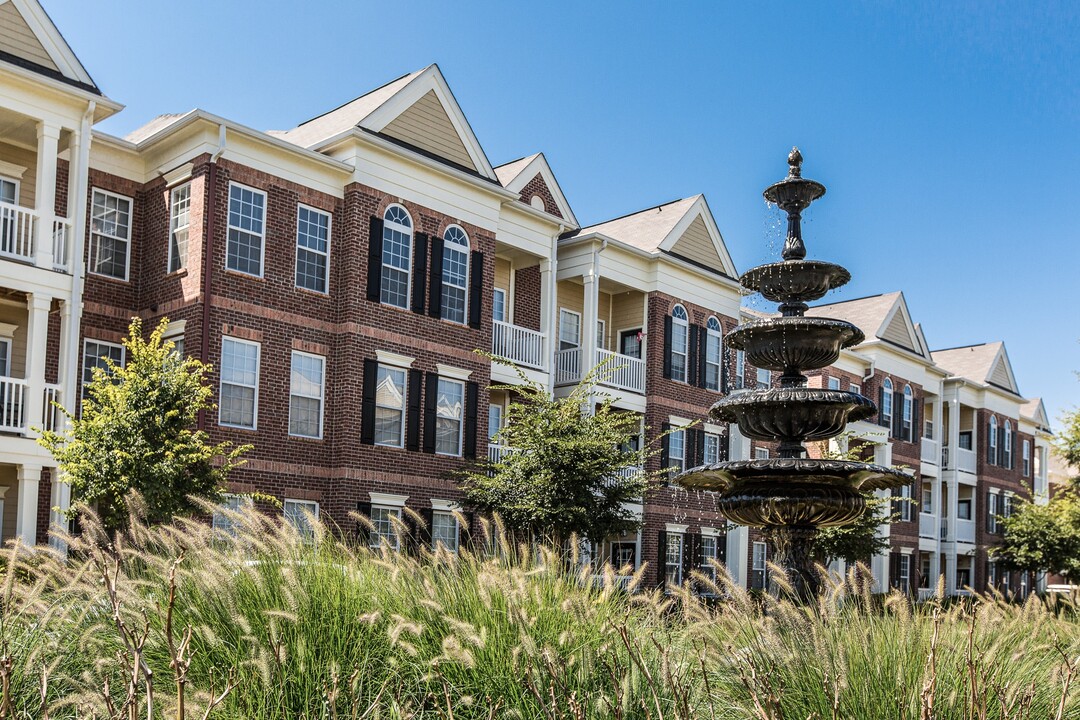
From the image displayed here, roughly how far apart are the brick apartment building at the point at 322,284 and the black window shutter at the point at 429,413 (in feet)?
0.16

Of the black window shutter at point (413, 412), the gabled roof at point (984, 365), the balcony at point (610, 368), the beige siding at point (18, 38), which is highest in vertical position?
the beige siding at point (18, 38)

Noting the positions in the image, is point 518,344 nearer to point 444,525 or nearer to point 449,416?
point 449,416

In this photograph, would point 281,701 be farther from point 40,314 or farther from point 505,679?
point 40,314

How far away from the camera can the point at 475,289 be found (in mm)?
26547

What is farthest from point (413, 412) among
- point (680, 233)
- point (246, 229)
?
point (680, 233)

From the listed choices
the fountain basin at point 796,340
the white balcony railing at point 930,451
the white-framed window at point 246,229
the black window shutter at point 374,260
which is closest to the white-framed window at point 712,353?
the black window shutter at point 374,260

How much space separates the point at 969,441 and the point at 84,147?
42.0m

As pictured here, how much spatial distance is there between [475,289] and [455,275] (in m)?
0.61

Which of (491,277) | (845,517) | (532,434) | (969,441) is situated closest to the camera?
(845,517)

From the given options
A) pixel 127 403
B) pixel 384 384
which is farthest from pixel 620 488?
pixel 127 403

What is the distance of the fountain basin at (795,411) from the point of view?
41.0 feet

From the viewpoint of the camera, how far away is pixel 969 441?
169 ft

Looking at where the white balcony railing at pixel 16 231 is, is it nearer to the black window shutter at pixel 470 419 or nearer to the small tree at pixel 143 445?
the small tree at pixel 143 445

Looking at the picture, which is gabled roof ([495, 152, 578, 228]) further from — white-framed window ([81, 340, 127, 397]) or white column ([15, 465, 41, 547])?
white column ([15, 465, 41, 547])
